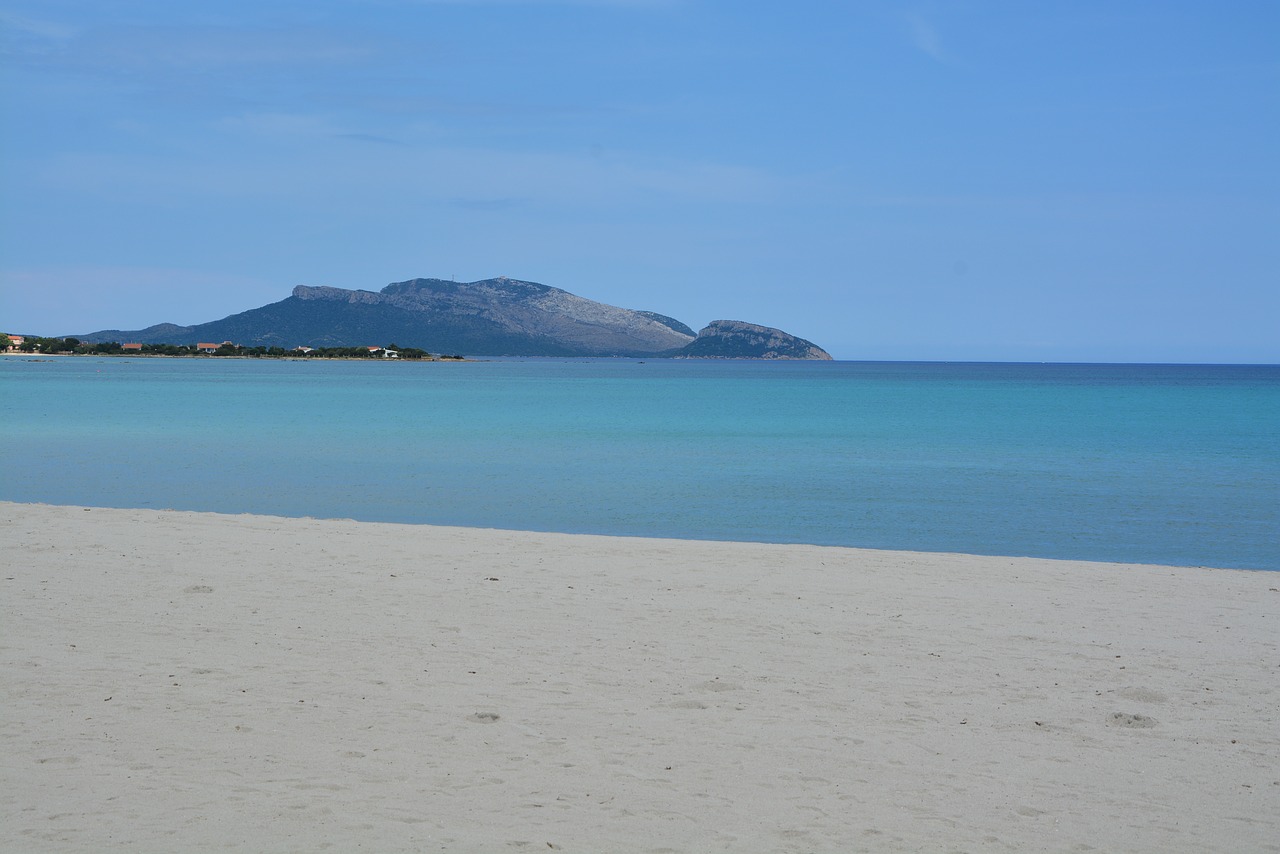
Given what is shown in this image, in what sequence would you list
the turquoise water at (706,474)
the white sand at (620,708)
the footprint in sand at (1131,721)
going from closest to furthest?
1. the white sand at (620,708)
2. the footprint in sand at (1131,721)
3. the turquoise water at (706,474)

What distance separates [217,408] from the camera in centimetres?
5403

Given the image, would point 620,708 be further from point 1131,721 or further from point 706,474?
point 706,474

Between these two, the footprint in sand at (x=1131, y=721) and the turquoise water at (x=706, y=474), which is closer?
the footprint in sand at (x=1131, y=721)

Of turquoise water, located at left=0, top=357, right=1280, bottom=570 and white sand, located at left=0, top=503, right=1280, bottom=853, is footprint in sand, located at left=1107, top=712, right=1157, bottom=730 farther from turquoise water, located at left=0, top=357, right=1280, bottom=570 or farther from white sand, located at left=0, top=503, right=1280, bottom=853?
turquoise water, located at left=0, top=357, right=1280, bottom=570

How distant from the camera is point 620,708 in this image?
6.99m

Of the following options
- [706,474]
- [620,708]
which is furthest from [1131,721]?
[706,474]

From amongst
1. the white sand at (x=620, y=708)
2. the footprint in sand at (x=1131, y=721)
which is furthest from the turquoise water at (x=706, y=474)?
the footprint in sand at (x=1131, y=721)

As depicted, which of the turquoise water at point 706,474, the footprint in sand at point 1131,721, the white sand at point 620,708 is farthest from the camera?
the turquoise water at point 706,474

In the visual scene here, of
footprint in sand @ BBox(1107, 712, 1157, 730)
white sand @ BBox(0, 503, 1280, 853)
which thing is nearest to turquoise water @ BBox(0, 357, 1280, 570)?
white sand @ BBox(0, 503, 1280, 853)

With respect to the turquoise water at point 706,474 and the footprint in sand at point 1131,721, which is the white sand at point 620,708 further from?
the turquoise water at point 706,474

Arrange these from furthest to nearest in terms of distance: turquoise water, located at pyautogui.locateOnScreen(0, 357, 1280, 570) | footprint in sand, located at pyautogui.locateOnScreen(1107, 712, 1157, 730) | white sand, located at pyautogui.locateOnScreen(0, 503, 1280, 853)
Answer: turquoise water, located at pyautogui.locateOnScreen(0, 357, 1280, 570)
footprint in sand, located at pyautogui.locateOnScreen(1107, 712, 1157, 730)
white sand, located at pyautogui.locateOnScreen(0, 503, 1280, 853)

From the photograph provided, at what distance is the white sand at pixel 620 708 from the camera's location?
5285 millimetres

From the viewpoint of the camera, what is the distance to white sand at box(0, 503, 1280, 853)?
5.29 metres

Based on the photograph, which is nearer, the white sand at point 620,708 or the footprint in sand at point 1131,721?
the white sand at point 620,708
